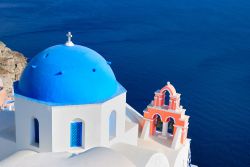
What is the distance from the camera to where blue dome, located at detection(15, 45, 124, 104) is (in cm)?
1159

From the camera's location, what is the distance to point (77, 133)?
39.4 feet

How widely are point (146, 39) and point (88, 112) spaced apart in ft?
116

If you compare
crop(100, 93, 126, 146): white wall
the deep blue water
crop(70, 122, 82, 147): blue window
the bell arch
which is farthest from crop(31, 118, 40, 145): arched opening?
the deep blue water

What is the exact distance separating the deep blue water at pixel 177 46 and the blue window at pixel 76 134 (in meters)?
12.3

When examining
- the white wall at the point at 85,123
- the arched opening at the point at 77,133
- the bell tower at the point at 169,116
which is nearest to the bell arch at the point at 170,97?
the bell tower at the point at 169,116

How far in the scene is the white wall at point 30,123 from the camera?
38.2 feet

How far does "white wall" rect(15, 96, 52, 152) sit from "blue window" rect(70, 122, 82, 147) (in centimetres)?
65

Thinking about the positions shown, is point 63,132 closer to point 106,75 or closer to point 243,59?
point 106,75

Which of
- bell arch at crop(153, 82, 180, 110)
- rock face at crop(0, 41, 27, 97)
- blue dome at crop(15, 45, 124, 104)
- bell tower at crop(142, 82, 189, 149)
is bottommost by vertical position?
rock face at crop(0, 41, 27, 97)

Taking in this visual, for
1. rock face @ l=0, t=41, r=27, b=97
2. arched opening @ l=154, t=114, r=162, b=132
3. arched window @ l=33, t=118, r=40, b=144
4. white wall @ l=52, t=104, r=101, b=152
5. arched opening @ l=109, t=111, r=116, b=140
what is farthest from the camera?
rock face @ l=0, t=41, r=27, b=97

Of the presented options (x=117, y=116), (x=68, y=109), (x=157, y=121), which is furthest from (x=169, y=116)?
(x=68, y=109)

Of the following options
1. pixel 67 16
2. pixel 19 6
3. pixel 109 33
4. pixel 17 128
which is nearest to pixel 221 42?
pixel 109 33

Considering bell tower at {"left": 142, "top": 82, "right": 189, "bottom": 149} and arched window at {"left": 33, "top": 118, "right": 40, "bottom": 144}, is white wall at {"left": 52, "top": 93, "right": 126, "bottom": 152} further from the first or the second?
bell tower at {"left": 142, "top": 82, "right": 189, "bottom": 149}

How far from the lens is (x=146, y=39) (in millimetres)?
46344
